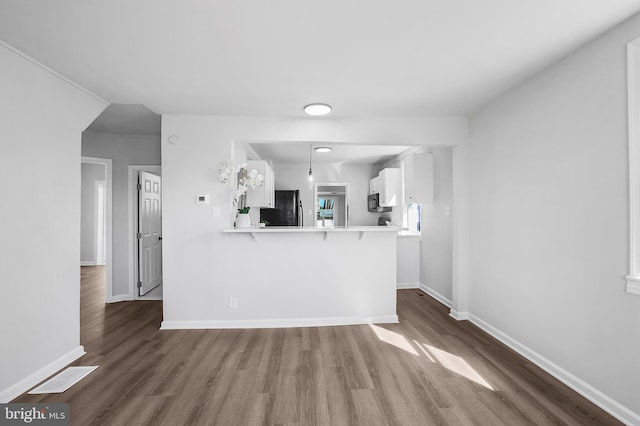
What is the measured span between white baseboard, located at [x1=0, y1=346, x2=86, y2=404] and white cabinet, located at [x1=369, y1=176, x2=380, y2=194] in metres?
5.34

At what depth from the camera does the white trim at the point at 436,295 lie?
165 inches

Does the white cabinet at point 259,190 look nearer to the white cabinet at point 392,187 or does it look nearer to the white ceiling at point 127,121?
the white ceiling at point 127,121

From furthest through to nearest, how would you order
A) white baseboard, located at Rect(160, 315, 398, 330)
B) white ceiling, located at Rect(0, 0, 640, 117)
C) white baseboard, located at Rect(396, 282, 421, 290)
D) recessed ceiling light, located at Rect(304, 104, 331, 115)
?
1. white baseboard, located at Rect(396, 282, 421, 290)
2. white baseboard, located at Rect(160, 315, 398, 330)
3. recessed ceiling light, located at Rect(304, 104, 331, 115)
4. white ceiling, located at Rect(0, 0, 640, 117)

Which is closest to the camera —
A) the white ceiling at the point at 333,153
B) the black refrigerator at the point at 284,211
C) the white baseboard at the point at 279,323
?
the white baseboard at the point at 279,323

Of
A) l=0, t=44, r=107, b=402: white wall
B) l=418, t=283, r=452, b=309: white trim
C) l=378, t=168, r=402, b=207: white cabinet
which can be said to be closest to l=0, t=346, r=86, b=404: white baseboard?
l=0, t=44, r=107, b=402: white wall

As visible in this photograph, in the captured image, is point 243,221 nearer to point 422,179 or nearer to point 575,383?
point 422,179

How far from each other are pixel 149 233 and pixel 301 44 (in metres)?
4.27

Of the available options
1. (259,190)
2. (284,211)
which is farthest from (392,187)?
(259,190)

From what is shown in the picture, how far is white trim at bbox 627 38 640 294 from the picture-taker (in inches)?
70.3

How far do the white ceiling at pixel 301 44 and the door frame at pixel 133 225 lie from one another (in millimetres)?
1835

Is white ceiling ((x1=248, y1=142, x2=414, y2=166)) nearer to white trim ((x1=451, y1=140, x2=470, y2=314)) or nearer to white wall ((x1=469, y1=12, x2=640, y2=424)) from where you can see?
white trim ((x1=451, y1=140, x2=470, y2=314))

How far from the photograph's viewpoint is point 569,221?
2234mm

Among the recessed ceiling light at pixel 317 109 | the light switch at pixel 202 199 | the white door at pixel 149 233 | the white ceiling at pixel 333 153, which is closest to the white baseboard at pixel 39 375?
the light switch at pixel 202 199

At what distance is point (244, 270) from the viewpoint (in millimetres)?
3486
